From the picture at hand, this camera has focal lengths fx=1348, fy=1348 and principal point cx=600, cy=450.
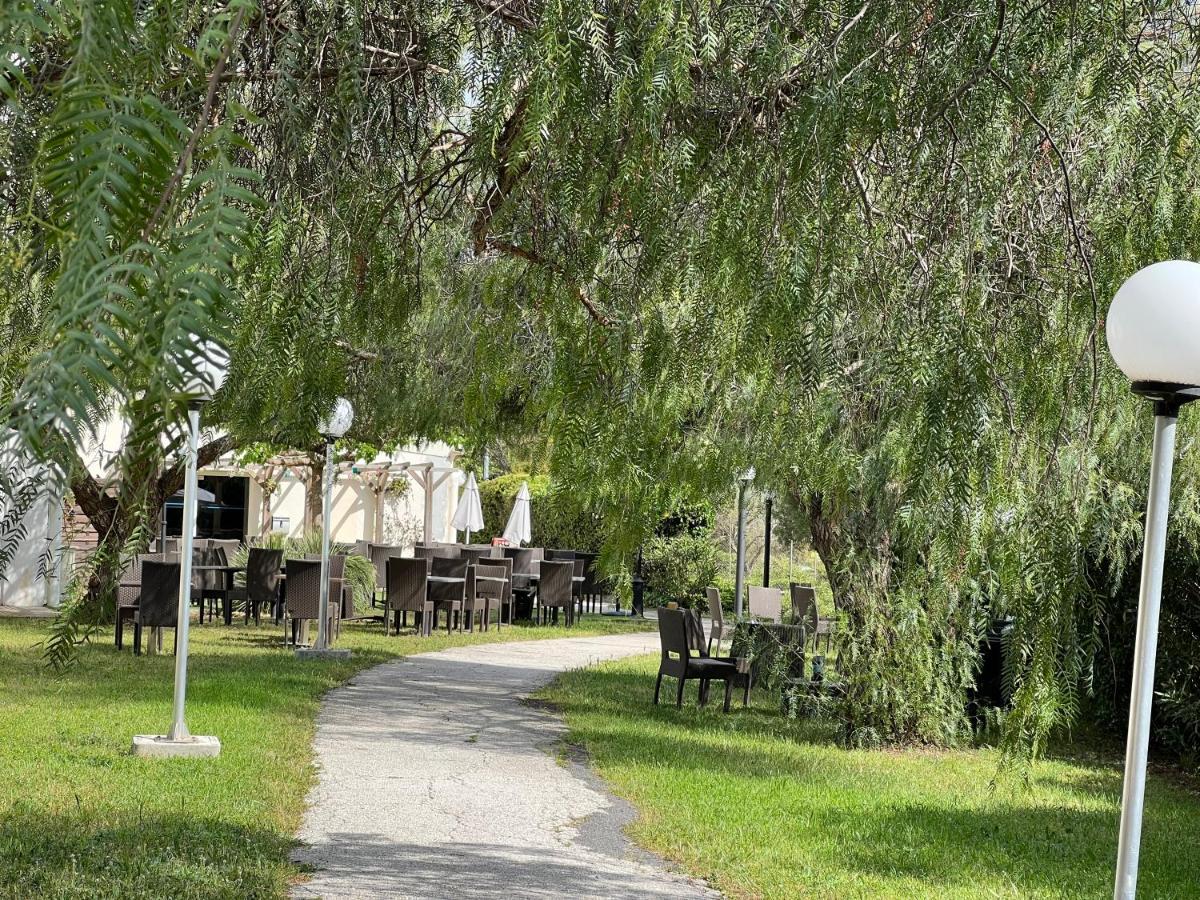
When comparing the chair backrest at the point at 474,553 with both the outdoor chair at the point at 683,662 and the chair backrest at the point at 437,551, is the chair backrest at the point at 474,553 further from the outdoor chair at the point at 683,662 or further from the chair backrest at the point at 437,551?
the outdoor chair at the point at 683,662

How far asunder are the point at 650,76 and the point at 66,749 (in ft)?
21.6

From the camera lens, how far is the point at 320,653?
13.7 m

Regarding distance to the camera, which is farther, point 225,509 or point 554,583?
point 225,509

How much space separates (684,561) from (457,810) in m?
16.3

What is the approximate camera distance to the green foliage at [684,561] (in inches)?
911

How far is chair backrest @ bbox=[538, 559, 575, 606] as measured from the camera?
19.0 meters

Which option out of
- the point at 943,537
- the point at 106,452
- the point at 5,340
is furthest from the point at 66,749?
the point at 106,452

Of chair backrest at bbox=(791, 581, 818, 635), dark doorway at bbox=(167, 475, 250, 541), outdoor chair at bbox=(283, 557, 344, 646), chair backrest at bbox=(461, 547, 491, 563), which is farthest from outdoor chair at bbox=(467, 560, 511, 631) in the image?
dark doorway at bbox=(167, 475, 250, 541)

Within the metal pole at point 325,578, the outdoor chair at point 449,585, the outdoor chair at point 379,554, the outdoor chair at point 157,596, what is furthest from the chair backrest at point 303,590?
the outdoor chair at point 379,554

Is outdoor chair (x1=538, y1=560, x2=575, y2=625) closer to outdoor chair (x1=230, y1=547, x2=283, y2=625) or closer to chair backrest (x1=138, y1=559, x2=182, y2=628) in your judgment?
outdoor chair (x1=230, y1=547, x2=283, y2=625)

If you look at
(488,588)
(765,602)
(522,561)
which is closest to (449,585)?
(488,588)

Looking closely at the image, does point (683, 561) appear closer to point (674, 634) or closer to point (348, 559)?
point (348, 559)

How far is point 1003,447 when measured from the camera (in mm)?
3748

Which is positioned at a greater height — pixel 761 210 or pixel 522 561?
pixel 761 210
